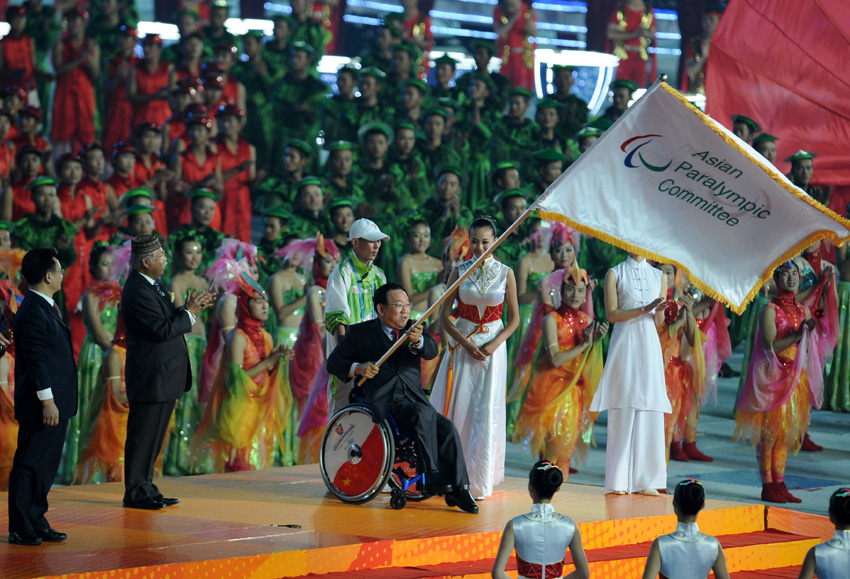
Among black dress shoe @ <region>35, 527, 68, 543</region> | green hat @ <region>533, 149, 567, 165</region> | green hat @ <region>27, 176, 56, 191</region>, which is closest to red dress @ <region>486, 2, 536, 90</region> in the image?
green hat @ <region>533, 149, 567, 165</region>

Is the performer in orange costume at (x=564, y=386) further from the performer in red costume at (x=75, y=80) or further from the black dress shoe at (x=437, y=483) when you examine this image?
the performer in red costume at (x=75, y=80)

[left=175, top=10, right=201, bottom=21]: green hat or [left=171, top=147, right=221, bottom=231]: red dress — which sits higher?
[left=175, top=10, right=201, bottom=21]: green hat

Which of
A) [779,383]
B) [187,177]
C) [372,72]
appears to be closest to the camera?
[779,383]

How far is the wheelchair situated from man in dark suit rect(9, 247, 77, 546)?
142cm

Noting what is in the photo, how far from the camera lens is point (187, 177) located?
1220cm

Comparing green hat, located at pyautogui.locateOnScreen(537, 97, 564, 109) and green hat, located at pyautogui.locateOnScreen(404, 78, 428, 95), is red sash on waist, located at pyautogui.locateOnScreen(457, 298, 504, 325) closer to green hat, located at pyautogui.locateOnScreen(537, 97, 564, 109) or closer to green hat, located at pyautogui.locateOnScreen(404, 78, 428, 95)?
green hat, located at pyautogui.locateOnScreen(537, 97, 564, 109)

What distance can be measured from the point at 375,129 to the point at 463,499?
20.0 ft

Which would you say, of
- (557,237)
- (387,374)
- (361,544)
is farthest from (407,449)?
(557,237)

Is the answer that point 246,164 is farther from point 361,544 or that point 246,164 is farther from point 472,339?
point 361,544

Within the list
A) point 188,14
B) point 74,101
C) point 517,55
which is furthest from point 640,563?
point 517,55

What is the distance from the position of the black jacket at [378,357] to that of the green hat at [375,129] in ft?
18.3

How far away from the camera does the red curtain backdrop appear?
9203mm

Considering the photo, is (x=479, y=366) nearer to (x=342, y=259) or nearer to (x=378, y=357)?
(x=378, y=357)

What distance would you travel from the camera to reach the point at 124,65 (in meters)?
13.3
